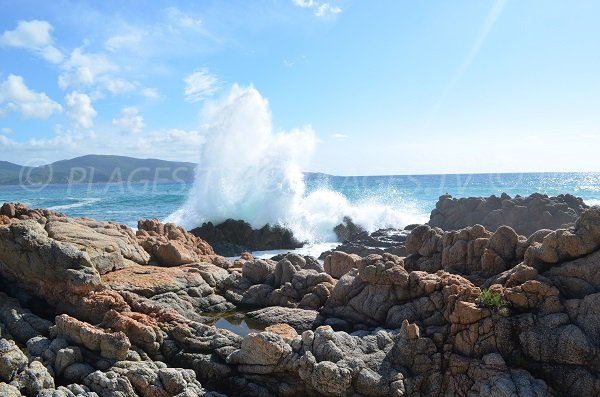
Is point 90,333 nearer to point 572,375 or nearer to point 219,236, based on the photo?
point 572,375

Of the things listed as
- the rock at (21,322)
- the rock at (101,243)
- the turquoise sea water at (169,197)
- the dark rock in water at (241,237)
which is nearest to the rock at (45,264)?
the rock at (21,322)

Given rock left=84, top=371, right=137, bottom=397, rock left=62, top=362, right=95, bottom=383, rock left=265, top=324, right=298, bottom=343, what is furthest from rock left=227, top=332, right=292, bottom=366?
rock left=62, top=362, right=95, bottom=383

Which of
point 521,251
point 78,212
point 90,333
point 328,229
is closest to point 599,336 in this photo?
point 521,251

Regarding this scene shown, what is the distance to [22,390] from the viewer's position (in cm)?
969

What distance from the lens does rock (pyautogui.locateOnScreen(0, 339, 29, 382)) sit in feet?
32.5

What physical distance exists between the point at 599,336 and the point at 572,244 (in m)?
2.73

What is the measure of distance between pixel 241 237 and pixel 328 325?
75.7ft

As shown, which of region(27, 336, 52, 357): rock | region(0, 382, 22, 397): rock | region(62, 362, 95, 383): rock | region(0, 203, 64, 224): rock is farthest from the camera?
region(0, 203, 64, 224): rock

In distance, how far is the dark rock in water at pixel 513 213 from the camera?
3244 cm

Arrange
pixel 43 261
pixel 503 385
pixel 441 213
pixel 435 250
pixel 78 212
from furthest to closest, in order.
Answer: pixel 78 212
pixel 441 213
pixel 435 250
pixel 43 261
pixel 503 385

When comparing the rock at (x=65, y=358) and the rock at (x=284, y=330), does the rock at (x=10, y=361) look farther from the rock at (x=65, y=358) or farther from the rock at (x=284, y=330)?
the rock at (x=284, y=330)

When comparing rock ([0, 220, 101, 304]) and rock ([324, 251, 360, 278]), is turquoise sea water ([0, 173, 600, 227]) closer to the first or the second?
rock ([324, 251, 360, 278])

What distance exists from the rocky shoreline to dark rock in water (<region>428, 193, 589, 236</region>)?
61.3 ft

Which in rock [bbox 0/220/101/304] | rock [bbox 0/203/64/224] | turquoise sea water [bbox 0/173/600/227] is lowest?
turquoise sea water [bbox 0/173/600/227]
